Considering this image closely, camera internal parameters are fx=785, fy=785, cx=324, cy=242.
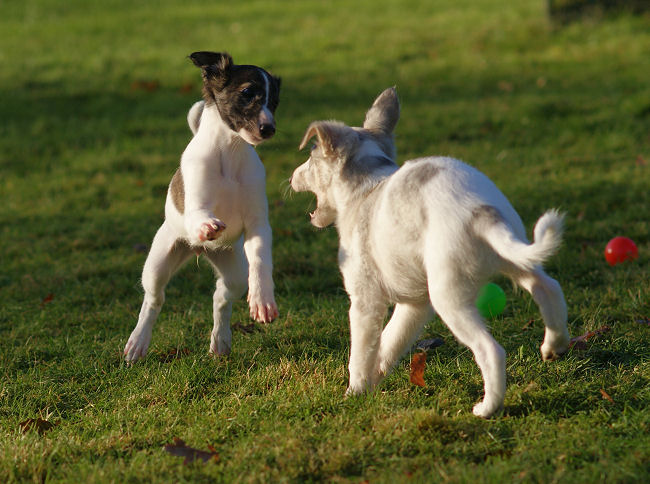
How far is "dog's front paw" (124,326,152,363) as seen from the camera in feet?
16.9

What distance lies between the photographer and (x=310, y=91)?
41.9 ft

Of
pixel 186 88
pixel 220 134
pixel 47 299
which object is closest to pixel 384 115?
pixel 220 134

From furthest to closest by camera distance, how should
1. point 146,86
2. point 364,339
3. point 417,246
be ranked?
point 146,86, point 364,339, point 417,246

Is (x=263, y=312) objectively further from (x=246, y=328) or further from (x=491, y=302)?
(x=491, y=302)

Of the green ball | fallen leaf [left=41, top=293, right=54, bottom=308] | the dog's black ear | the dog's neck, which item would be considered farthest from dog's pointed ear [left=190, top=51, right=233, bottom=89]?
fallen leaf [left=41, top=293, right=54, bottom=308]

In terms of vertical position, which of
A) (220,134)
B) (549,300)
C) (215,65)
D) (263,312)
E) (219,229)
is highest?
(215,65)

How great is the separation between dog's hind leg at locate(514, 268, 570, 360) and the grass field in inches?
13.0

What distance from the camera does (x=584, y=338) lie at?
4848mm

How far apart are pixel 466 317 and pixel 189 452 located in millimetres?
1443

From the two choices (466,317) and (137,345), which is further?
(137,345)

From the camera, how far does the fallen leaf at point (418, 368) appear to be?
172 inches

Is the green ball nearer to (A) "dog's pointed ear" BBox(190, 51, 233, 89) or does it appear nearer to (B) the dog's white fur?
(B) the dog's white fur

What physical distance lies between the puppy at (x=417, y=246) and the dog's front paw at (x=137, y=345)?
1.52m

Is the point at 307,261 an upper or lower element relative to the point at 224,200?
lower
